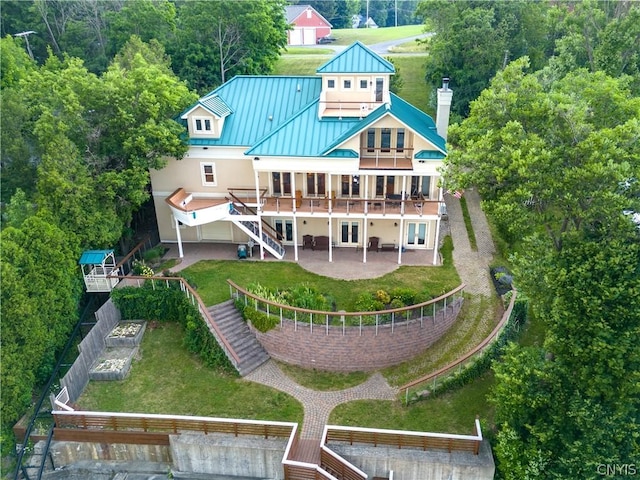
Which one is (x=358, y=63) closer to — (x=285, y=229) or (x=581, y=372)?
(x=285, y=229)

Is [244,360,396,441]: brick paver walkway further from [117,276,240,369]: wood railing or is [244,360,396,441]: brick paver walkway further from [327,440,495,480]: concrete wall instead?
[327,440,495,480]: concrete wall

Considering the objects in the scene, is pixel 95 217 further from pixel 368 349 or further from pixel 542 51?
pixel 542 51

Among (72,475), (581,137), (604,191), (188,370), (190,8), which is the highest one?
(190,8)

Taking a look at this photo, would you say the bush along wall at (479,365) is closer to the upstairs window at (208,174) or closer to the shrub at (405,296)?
the shrub at (405,296)

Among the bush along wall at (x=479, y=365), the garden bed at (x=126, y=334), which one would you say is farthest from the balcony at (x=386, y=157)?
the garden bed at (x=126, y=334)

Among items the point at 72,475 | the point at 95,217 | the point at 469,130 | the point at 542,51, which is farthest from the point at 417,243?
the point at 542,51

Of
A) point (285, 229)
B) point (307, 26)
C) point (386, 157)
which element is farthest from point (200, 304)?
point (307, 26)
